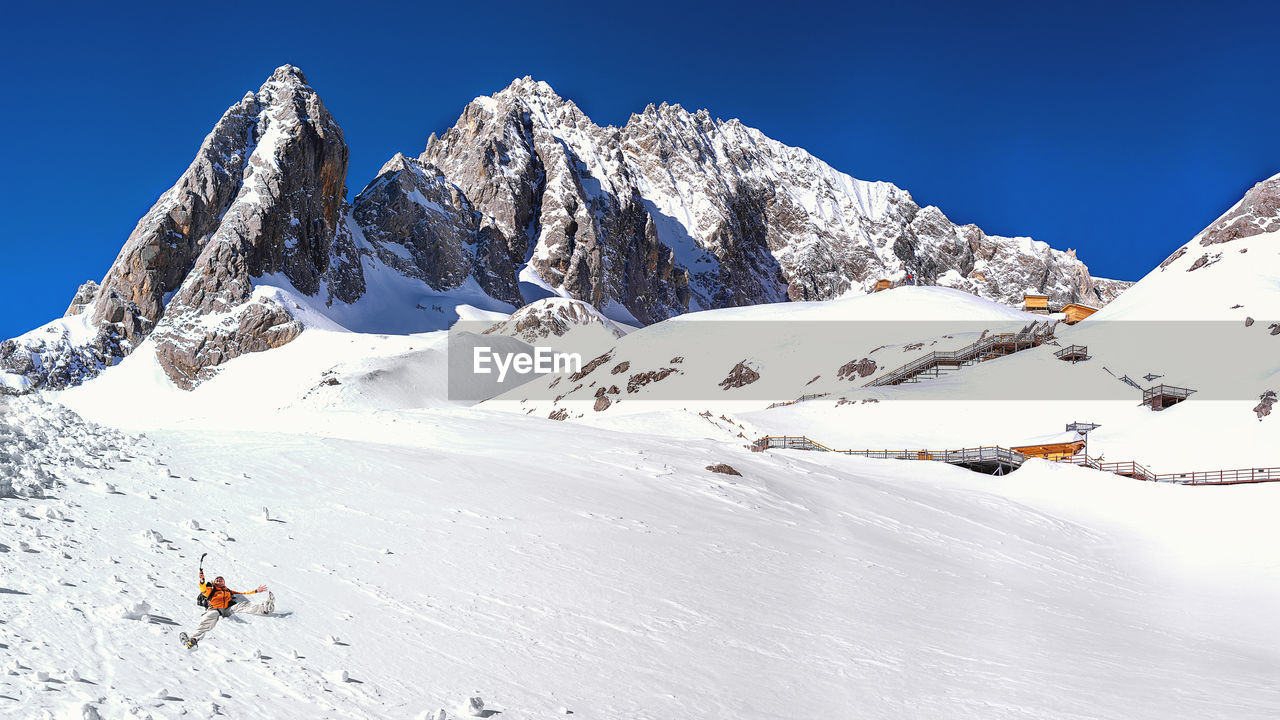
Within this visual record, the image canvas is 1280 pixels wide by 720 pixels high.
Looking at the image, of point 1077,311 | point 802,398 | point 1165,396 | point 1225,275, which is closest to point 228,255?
point 802,398

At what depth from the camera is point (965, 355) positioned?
60.3 meters

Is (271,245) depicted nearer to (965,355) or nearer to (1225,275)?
(965,355)

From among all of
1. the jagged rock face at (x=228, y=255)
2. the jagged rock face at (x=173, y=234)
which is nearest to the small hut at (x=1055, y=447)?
the jagged rock face at (x=228, y=255)

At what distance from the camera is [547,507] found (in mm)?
18406

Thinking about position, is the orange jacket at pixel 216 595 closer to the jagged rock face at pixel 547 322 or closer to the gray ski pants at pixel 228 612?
the gray ski pants at pixel 228 612

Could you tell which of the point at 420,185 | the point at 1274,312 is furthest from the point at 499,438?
the point at 420,185

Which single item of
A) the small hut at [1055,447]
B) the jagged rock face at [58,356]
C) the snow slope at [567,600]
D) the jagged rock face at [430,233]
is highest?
the jagged rock face at [430,233]

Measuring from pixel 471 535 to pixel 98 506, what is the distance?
18.4ft

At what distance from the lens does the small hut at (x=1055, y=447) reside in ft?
135

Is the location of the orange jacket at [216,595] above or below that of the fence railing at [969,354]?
below

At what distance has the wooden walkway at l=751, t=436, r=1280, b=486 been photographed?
3584 cm

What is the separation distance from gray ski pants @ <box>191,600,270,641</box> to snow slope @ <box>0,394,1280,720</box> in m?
0.14

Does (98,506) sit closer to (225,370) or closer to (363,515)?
(363,515)

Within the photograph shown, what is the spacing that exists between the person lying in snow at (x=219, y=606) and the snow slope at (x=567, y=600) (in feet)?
0.49
